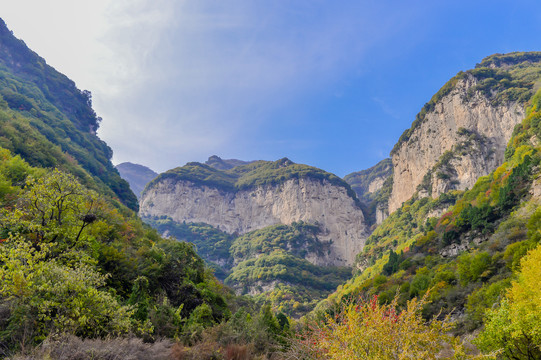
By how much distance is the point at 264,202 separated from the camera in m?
141

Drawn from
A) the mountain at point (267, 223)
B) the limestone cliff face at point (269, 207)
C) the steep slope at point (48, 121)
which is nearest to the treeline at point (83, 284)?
the steep slope at point (48, 121)

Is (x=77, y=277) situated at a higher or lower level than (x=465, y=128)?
lower

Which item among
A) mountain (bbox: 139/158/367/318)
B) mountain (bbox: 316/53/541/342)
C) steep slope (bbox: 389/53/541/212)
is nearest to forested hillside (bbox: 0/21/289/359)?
mountain (bbox: 316/53/541/342)

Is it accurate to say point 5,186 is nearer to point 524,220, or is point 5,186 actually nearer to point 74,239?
point 74,239

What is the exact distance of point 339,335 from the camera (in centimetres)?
718

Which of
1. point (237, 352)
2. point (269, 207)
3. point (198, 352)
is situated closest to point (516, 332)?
point (237, 352)

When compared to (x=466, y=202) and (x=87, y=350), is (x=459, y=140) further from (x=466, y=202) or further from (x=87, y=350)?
(x=87, y=350)

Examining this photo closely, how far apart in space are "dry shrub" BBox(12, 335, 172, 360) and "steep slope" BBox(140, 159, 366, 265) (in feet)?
376

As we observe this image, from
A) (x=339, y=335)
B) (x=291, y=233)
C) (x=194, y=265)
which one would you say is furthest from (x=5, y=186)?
(x=291, y=233)

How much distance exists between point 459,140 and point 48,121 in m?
93.6

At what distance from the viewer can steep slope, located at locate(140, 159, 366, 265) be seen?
12394 cm

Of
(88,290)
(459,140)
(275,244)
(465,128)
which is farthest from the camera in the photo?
(275,244)

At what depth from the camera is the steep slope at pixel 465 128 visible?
6309cm

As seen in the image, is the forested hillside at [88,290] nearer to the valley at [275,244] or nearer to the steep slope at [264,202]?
the valley at [275,244]
